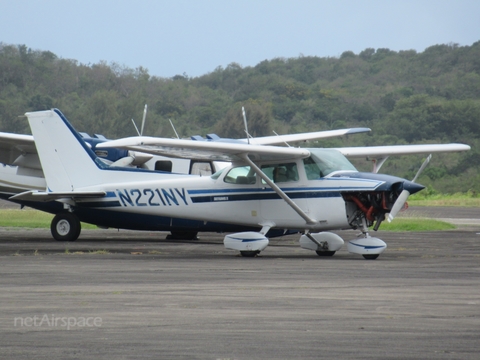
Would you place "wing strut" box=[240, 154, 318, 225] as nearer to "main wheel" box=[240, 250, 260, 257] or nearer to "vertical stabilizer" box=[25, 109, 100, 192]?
"main wheel" box=[240, 250, 260, 257]

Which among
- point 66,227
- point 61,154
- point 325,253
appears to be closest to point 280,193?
point 325,253

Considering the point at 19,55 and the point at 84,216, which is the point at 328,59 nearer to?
the point at 19,55

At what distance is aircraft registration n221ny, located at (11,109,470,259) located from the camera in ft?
46.6

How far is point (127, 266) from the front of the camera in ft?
42.0

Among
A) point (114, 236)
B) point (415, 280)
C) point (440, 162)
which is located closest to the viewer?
point (415, 280)

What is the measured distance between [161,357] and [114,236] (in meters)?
16.0

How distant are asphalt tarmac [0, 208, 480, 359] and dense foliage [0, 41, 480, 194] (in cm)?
4029

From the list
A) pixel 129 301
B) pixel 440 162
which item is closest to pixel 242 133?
pixel 440 162

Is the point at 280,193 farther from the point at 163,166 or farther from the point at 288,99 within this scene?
the point at 288,99

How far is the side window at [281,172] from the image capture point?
15.0m
